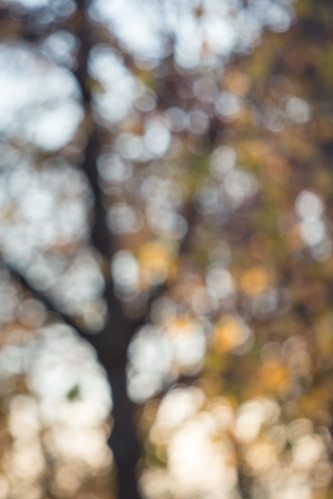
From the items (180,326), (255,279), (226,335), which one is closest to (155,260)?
(180,326)

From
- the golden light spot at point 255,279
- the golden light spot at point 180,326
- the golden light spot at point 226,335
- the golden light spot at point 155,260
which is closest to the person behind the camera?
the golden light spot at point 155,260

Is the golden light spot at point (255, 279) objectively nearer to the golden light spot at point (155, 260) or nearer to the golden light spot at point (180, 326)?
the golden light spot at point (180, 326)

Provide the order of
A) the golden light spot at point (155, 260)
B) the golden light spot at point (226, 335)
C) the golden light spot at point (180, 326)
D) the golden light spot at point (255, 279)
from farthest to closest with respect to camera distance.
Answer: the golden light spot at point (255, 279) → the golden light spot at point (180, 326) → the golden light spot at point (226, 335) → the golden light spot at point (155, 260)

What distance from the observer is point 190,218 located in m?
5.96

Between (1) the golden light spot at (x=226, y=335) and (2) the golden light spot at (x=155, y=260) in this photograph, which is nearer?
(2) the golden light spot at (x=155, y=260)

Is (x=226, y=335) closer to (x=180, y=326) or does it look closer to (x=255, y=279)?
(x=180, y=326)

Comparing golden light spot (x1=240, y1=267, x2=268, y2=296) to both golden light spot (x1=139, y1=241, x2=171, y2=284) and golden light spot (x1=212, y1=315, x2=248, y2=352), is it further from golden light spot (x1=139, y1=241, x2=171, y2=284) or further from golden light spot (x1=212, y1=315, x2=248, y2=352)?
golden light spot (x1=139, y1=241, x2=171, y2=284)

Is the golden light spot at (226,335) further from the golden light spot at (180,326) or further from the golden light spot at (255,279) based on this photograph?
the golden light spot at (255,279)

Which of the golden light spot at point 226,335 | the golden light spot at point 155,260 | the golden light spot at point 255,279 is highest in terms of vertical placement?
the golden light spot at point 155,260

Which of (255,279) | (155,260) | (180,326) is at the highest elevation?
(155,260)

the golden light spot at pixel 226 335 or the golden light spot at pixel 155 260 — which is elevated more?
the golden light spot at pixel 155 260

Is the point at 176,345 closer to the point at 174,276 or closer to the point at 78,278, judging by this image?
the point at 78,278

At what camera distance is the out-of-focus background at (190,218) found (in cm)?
561

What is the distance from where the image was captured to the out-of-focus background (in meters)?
5.61
